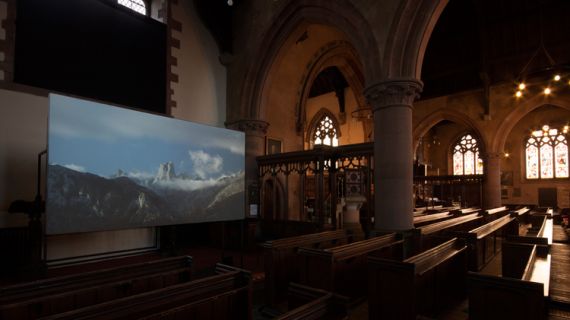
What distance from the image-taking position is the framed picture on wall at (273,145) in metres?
9.56

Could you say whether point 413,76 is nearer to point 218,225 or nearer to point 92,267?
point 218,225

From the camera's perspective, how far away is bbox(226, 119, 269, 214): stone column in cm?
851

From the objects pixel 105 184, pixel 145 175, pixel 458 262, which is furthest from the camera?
pixel 145 175

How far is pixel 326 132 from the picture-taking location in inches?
739

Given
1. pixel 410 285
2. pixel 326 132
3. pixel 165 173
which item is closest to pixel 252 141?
pixel 165 173

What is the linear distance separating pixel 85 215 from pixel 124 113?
1.53 meters

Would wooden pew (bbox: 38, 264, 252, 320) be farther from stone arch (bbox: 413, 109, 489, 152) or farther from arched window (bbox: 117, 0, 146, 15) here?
stone arch (bbox: 413, 109, 489, 152)

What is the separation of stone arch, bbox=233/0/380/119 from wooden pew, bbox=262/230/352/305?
3375 mm

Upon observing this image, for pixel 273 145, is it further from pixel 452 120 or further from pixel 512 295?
pixel 452 120

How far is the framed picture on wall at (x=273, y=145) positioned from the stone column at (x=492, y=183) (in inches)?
416

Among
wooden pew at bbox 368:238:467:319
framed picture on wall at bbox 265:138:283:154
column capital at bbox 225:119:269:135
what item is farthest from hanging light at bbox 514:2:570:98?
wooden pew at bbox 368:238:467:319

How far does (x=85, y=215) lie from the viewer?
4438 mm

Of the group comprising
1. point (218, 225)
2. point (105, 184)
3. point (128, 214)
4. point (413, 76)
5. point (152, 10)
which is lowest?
point (218, 225)

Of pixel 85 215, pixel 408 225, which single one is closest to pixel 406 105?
pixel 408 225
